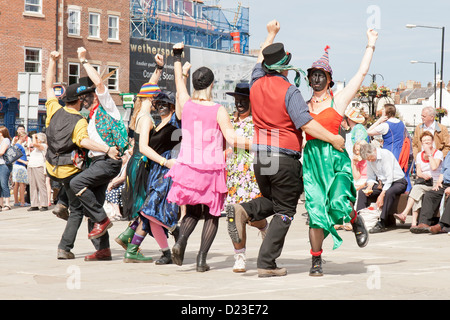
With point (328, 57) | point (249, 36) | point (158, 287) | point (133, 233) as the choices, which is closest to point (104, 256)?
point (133, 233)

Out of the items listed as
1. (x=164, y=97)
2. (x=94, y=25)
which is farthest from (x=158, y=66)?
(x=94, y=25)

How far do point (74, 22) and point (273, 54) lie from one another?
39.5m

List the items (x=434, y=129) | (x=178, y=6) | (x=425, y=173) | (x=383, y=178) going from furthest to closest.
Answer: (x=178, y=6) < (x=434, y=129) < (x=383, y=178) < (x=425, y=173)

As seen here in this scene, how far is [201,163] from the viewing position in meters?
7.27

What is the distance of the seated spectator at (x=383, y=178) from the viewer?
496 inches

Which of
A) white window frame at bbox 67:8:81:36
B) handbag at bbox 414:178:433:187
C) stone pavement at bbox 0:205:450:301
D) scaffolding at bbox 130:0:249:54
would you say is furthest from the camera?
scaffolding at bbox 130:0:249:54

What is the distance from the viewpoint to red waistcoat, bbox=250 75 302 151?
6.82 meters

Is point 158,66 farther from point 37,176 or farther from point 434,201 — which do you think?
point 37,176

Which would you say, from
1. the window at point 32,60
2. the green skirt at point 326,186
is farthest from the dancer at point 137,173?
the window at point 32,60

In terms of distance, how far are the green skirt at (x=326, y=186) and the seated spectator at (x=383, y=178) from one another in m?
5.68

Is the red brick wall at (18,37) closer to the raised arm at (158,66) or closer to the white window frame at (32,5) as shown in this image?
the white window frame at (32,5)

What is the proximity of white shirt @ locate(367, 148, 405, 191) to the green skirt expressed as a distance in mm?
5821

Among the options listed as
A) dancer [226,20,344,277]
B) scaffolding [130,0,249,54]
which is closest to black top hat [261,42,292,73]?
dancer [226,20,344,277]

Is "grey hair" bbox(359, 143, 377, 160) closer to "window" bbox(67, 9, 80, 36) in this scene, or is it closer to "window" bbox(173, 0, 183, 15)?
"window" bbox(67, 9, 80, 36)
